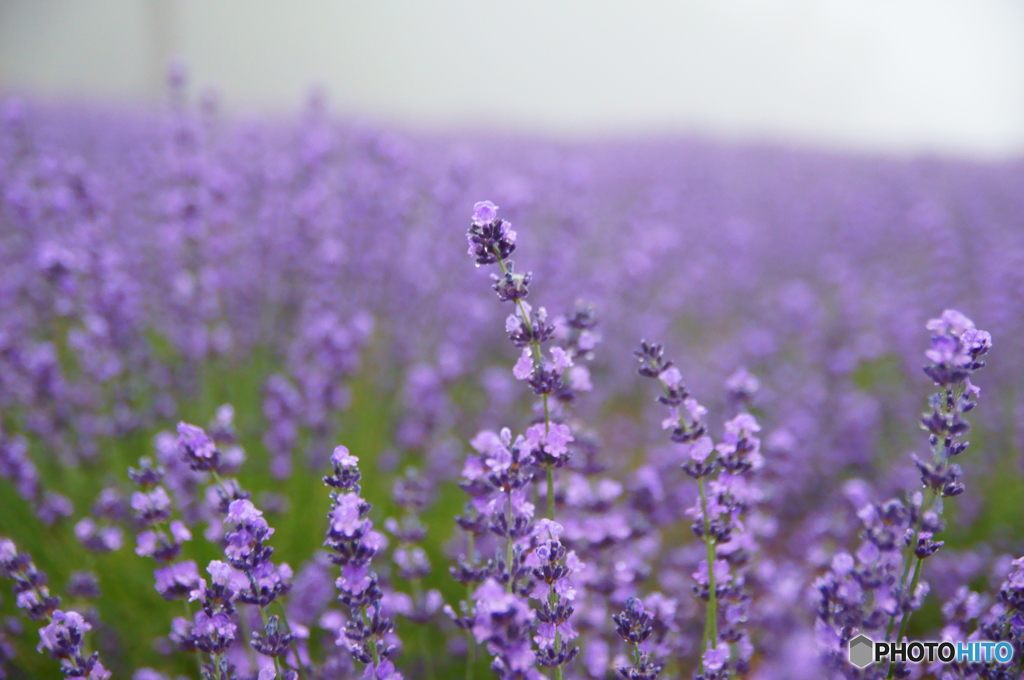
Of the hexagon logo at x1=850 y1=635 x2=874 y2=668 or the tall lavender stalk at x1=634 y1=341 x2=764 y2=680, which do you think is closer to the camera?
the hexagon logo at x1=850 y1=635 x2=874 y2=668

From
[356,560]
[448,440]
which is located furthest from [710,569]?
[448,440]

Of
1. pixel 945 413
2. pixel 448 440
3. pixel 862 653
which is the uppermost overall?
pixel 448 440

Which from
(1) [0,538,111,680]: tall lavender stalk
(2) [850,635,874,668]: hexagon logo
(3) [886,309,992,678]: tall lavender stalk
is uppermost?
(3) [886,309,992,678]: tall lavender stalk

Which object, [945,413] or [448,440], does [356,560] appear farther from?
[448,440]

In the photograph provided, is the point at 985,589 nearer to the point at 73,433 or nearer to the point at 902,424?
the point at 902,424

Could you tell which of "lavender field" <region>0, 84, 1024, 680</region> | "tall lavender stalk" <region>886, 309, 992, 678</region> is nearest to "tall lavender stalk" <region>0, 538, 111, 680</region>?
"lavender field" <region>0, 84, 1024, 680</region>

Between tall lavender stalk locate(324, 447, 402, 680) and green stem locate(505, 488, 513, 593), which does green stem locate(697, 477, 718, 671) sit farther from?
tall lavender stalk locate(324, 447, 402, 680)
